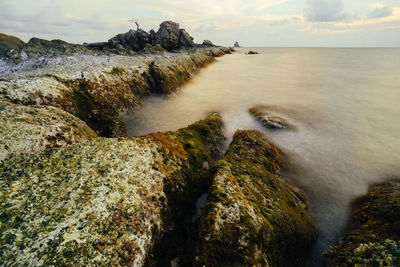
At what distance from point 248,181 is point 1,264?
5.87 m

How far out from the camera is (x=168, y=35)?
6134 cm

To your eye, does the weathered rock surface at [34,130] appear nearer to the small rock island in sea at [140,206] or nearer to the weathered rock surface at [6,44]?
the small rock island in sea at [140,206]

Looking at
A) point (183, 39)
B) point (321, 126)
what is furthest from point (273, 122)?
point (183, 39)

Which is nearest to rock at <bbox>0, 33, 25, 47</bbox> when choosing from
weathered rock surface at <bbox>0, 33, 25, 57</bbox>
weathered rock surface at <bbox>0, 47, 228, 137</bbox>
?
weathered rock surface at <bbox>0, 33, 25, 57</bbox>

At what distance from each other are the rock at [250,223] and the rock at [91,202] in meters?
1.30

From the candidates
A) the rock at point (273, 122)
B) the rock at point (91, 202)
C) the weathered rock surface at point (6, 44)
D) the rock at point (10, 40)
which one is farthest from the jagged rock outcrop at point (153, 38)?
the rock at point (91, 202)

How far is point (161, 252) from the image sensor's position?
439 cm

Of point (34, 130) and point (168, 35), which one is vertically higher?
point (168, 35)

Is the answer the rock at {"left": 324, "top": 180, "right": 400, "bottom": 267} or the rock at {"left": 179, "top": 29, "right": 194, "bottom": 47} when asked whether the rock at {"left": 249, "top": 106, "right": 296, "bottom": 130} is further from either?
the rock at {"left": 179, "top": 29, "right": 194, "bottom": 47}

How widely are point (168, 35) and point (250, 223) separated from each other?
68.8 meters

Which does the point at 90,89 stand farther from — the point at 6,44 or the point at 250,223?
the point at 6,44

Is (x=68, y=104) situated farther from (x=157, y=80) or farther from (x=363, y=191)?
(x=363, y=191)

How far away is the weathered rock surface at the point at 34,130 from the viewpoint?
5.12m

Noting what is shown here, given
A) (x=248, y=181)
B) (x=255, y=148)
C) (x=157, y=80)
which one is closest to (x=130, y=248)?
(x=248, y=181)
